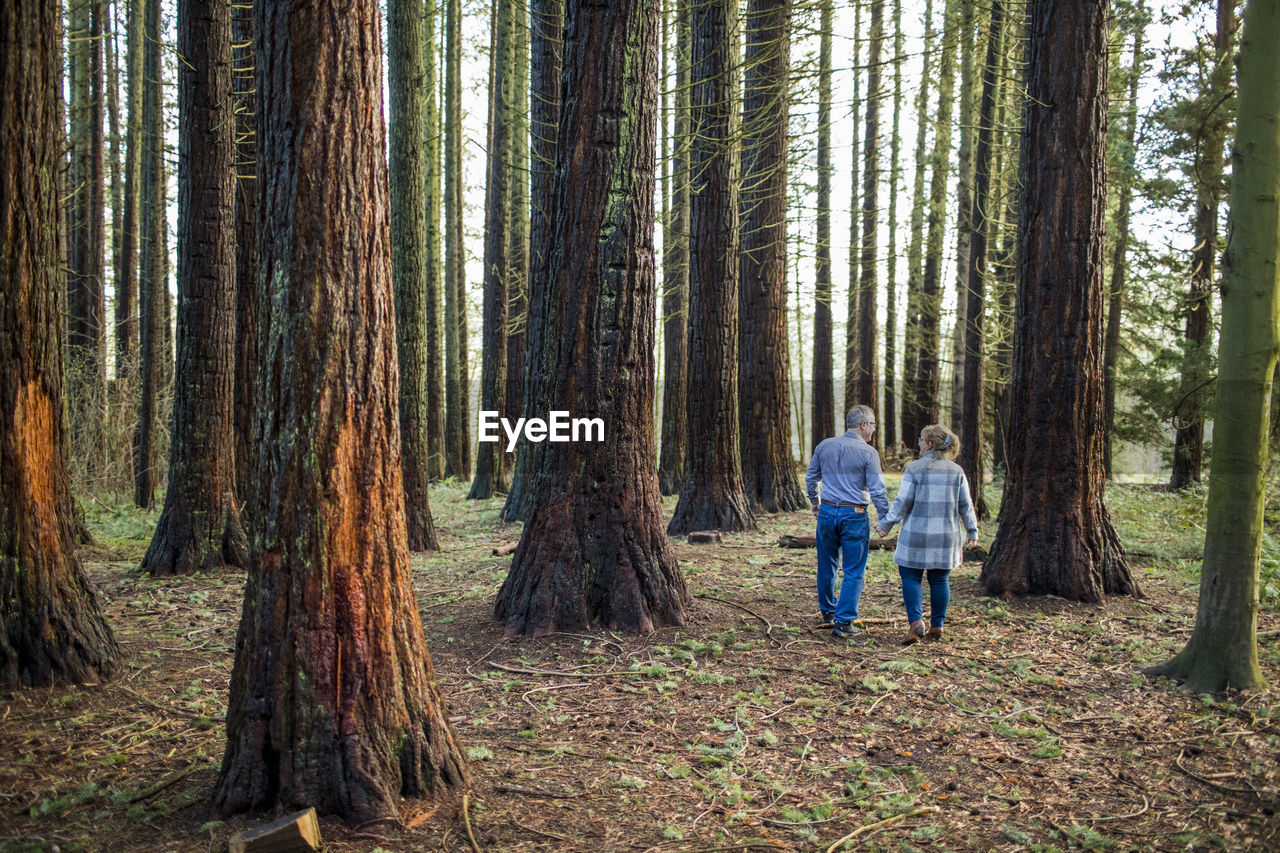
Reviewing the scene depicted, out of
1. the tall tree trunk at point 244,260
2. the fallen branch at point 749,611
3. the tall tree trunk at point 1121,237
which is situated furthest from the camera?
the tall tree trunk at point 1121,237

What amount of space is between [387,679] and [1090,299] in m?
7.26

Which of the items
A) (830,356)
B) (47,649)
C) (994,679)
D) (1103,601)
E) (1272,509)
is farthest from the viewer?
(830,356)

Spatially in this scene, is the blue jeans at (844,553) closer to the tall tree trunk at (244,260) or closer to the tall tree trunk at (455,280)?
the tall tree trunk at (244,260)

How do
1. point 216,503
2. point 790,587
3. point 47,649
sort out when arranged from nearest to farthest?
point 47,649, point 790,587, point 216,503

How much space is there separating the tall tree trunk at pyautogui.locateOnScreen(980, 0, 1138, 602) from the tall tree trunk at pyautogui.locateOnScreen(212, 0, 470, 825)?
6411 mm

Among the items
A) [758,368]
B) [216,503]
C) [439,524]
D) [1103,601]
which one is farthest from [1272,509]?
[216,503]

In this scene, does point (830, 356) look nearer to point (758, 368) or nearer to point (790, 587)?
point (758, 368)

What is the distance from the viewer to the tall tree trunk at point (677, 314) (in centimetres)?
1584

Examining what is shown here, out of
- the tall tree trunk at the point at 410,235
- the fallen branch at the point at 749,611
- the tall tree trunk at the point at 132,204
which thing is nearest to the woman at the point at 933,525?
the fallen branch at the point at 749,611

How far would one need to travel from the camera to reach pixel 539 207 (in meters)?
10.4

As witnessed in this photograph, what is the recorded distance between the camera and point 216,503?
9438 mm

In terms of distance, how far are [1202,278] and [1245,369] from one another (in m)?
13.2

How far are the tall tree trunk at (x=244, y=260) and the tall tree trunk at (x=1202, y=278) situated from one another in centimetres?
1280

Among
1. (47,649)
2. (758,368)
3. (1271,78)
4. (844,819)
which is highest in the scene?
(1271,78)
